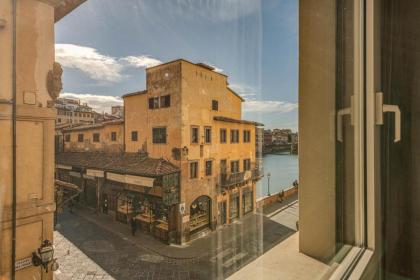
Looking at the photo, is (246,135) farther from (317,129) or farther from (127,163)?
(127,163)

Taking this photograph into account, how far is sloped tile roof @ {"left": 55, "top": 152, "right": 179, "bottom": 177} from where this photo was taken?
74cm

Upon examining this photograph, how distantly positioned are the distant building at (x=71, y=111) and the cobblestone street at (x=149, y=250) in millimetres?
203

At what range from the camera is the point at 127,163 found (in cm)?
86

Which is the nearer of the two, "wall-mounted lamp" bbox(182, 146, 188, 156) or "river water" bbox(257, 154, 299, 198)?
"river water" bbox(257, 154, 299, 198)

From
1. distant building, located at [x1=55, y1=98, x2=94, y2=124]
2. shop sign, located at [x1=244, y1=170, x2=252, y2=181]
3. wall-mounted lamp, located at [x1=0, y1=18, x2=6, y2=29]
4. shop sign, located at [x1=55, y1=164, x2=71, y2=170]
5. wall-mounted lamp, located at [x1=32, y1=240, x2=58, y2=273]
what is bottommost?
wall-mounted lamp, located at [x1=32, y1=240, x2=58, y2=273]

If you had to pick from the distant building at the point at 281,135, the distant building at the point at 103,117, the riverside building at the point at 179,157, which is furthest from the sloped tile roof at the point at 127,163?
the distant building at the point at 281,135

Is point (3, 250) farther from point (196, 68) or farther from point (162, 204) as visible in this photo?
point (196, 68)

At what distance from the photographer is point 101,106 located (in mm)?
626

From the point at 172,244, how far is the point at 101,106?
2.53 ft

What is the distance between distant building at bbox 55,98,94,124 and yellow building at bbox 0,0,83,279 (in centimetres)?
2

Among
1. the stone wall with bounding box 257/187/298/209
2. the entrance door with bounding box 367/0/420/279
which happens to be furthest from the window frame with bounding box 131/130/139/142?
the entrance door with bounding box 367/0/420/279

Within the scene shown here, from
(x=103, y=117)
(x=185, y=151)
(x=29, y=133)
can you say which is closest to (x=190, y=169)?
(x=185, y=151)

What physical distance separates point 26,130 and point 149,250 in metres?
0.77

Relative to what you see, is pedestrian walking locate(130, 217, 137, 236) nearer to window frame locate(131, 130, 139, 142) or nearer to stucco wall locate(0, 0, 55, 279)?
window frame locate(131, 130, 139, 142)
